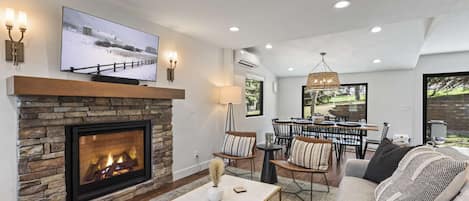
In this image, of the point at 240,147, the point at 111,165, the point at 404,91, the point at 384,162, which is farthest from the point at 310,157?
the point at 404,91

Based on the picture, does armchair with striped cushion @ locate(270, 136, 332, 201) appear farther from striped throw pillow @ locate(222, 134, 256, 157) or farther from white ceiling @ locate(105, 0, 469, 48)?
white ceiling @ locate(105, 0, 469, 48)

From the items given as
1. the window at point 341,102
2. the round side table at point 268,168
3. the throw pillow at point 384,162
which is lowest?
the round side table at point 268,168

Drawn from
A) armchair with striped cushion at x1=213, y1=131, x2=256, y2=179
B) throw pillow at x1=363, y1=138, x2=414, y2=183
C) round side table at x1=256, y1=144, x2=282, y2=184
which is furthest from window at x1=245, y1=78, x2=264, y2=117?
throw pillow at x1=363, y1=138, x2=414, y2=183

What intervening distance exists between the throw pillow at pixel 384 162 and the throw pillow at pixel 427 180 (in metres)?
0.49

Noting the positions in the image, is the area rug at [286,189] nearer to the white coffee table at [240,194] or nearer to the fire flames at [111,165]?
the fire flames at [111,165]

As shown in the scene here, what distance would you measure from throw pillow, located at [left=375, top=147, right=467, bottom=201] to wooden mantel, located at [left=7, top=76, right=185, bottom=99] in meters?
2.67

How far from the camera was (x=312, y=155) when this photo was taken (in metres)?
3.05

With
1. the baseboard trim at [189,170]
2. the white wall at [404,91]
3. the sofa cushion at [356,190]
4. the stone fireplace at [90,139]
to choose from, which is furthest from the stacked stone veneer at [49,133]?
the white wall at [404,91]

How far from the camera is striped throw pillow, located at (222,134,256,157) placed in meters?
3.68

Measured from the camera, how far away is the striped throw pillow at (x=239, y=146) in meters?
3.68

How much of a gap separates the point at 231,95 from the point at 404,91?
476 cm

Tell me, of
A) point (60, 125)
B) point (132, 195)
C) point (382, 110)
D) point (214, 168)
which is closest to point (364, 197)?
point (214, 168)

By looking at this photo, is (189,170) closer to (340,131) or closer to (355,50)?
(340,131)

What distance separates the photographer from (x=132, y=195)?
10.0ft
